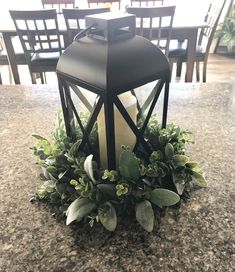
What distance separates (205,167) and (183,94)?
45 centimetres

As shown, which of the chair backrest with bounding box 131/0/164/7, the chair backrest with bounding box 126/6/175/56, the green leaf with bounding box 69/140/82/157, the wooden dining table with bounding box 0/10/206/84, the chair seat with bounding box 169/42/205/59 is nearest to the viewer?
the green leaf with bounding box 69/140/82/157

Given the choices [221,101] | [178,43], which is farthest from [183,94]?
[178,43]

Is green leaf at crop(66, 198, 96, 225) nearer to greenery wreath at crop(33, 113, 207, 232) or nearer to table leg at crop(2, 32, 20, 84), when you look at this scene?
greenery wreath at crop(33, 113, 207, 232)

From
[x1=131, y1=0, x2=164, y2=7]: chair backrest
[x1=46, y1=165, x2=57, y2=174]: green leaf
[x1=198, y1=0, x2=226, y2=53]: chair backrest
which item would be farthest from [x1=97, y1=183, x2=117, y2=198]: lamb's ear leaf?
[x1=131, y1=0, x2=164, y2=7]: chair backrest

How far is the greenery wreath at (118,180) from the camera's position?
48cm

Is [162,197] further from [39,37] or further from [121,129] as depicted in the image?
[39,37]

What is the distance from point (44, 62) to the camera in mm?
2447

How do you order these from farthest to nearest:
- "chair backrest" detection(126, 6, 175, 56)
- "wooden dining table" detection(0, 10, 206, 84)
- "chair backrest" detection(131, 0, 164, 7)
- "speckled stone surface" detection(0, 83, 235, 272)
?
"chair backrest" detection(131, 0, 164, 7) → "wooden dining table" detection(0, 10, 206, 84) → "chair backrest" detection(126, 6, 175, 56) → "speckled stone surface" detection(0, 83, 235, 272)

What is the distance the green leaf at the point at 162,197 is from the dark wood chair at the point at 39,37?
2.08 meters

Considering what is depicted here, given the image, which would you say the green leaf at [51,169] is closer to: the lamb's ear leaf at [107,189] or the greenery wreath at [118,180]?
the greenery wreath at [118,180]

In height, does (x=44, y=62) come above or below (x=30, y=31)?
below

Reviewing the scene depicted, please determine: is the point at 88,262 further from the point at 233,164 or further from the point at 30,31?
the point at 30,31

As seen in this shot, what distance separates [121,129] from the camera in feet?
1.75

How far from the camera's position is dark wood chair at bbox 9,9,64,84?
2.16 metres
